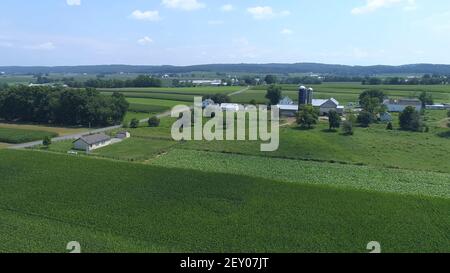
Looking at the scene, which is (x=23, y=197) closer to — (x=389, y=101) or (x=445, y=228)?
(x=445, y=228)

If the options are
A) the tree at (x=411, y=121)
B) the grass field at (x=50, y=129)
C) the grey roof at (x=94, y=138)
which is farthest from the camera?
the tree at (x=411, y=121)

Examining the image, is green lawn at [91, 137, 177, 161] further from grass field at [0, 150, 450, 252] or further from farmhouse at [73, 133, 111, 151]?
grass field at [0, 150, 450, 252]

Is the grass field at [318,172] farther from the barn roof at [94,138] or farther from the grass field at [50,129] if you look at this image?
the grass field at [50,129]

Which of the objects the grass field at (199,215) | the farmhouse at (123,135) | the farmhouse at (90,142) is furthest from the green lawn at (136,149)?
the grass field at (199,215)

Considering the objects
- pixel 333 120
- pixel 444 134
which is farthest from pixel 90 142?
pixel 444 134

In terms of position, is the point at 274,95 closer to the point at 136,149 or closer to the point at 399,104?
the point at 399,104
